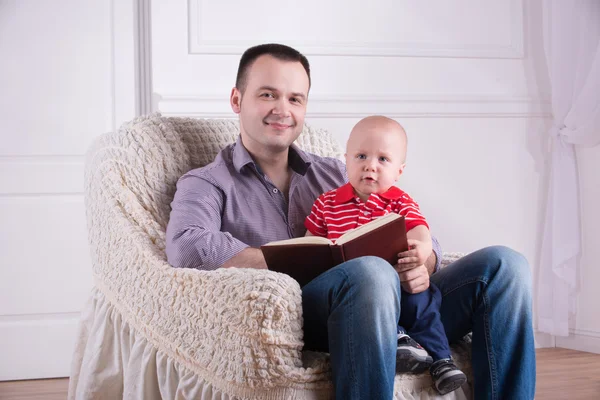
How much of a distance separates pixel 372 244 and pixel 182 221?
1.52 ft

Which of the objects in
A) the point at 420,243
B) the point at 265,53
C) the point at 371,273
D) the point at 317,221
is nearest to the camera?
the point at 371,273

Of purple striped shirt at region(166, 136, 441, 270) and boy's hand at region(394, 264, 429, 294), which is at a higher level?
purple striped shirt at region(166, 136, 441, 270)

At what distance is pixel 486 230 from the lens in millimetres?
2967

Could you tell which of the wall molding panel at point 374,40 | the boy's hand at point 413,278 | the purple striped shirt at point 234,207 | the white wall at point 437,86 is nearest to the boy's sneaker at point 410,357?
the boy's hand at point 413,278

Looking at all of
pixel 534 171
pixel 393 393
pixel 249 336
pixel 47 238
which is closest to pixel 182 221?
pixel 249 336

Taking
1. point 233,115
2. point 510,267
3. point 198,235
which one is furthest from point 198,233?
point 233,115

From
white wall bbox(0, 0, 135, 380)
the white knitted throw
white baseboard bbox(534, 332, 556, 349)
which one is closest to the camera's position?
the white knitted throw

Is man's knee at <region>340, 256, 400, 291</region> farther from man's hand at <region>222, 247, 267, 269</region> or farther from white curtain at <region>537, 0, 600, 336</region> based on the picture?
white curtain at <region>537, 0, 600, 336</region>

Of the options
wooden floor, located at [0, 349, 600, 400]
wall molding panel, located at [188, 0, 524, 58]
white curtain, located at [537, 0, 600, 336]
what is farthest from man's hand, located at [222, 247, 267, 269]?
white curtain, located at [537, 0, 600, 336]

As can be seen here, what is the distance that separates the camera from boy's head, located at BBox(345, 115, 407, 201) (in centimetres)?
164

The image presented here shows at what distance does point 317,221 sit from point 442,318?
15.9 inches

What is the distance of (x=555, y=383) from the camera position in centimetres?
248

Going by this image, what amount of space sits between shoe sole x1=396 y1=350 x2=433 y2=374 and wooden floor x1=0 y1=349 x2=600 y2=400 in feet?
3.83

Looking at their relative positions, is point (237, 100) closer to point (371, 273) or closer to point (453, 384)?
point (371, 273)
